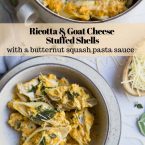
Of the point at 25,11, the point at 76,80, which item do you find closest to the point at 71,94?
the point at 76,80

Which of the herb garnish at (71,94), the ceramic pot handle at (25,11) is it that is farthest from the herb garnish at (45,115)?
the ceramic pot handle at (25,11)

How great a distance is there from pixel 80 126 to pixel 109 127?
5 centimetres

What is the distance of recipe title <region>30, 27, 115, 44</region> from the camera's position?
80cm

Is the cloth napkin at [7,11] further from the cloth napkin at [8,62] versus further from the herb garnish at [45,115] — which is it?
the herb garnish at [45,115]

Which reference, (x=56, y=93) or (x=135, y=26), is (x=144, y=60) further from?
(x=56, y=93)

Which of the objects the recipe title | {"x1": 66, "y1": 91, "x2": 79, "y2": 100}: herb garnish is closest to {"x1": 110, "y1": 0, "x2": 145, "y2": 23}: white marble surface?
the recipe title

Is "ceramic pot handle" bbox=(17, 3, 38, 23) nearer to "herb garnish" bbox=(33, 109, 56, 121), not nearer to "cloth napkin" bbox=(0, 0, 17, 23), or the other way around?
"cloth napkin" bbox=(0, 0, 17, 23)

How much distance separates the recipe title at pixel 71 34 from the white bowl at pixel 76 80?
4 centimetres

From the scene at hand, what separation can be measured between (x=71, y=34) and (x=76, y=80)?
81 millimetres

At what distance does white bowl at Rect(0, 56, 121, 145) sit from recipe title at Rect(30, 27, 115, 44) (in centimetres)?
4

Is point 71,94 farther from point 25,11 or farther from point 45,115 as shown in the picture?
point 25,11

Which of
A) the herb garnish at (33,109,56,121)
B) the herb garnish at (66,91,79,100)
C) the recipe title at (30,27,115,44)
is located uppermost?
the recipe title at (30,27,115,44)

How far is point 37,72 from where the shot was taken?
801mm

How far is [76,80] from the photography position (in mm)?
812
